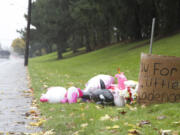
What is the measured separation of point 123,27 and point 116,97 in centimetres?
2957

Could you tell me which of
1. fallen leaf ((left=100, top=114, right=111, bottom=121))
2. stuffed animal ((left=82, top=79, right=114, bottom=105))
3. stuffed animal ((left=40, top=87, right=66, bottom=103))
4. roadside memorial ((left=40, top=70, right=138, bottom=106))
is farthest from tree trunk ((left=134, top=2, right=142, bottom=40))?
fallen leaf ((left=100, top=114, right=111, bottom=121))

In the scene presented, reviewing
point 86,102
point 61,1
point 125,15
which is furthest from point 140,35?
point 86,102

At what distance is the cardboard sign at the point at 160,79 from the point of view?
578 cm

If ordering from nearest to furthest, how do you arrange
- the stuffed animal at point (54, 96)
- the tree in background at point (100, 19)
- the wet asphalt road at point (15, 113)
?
1. the wet asphalt road at point (15, 113)
2. the stuffed animal at point (54, 96)
3. the tree in background at point (100, 19)

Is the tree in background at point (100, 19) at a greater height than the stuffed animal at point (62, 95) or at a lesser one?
greater

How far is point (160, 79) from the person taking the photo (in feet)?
19.3

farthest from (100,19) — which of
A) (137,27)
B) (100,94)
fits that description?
(100,94)

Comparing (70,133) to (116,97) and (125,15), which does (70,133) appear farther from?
(125,15)

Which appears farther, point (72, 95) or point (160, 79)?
point (72, 95)

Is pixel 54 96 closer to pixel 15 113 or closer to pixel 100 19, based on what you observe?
pixel 15 113

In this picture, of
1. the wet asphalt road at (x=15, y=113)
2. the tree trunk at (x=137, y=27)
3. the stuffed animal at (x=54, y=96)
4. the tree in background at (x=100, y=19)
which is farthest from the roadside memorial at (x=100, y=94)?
the tree trunk at (x=137, y=27)

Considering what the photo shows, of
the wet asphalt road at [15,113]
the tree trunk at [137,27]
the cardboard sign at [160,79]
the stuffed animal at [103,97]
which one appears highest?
the tree trunk at [137,27]

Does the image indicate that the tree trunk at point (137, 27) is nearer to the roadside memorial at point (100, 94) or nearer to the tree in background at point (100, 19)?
the tree in background at point (100, 19)

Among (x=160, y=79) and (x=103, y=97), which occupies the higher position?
(x=160, y=79)
